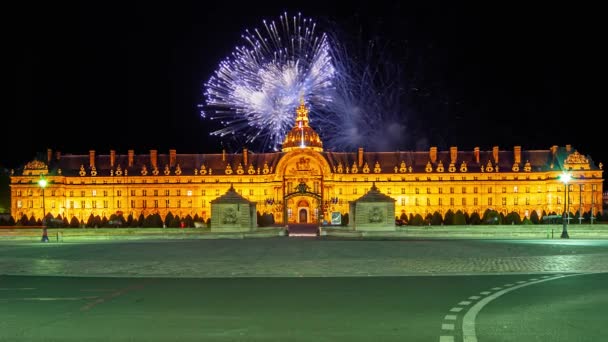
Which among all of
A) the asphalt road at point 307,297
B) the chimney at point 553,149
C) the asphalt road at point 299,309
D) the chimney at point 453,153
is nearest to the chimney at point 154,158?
the chimney at point 453,153

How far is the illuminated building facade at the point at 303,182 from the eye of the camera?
11000 cm

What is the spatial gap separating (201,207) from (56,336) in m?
103

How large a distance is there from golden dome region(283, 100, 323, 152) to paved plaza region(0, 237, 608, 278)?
77.8 m

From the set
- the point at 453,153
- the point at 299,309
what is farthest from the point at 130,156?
the point at 299,309

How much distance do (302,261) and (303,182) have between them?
84.2 meters

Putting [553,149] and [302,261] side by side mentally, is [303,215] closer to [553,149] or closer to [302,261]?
[553,149]

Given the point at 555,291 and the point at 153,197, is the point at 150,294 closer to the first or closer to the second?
the point at 555,291

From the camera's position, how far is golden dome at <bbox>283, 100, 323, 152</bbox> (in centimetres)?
11031

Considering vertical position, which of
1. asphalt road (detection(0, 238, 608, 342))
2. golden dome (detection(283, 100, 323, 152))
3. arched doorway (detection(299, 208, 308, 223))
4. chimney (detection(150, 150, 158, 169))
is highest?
golden dome (detection(283, 100, 323, 152))

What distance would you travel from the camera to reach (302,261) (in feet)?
81.6

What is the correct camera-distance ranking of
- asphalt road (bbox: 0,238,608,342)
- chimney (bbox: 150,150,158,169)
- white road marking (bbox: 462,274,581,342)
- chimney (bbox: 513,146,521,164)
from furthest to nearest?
chimney (bbox: 150,150,158,169) < chimney (bbox: 513,146,521,164) < asphalt road (bbox: 0,238,608,342) < white road marking (bbox: 462,274,581,342)

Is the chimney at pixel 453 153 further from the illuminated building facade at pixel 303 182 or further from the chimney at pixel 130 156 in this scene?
the chimney at pixel 130 156

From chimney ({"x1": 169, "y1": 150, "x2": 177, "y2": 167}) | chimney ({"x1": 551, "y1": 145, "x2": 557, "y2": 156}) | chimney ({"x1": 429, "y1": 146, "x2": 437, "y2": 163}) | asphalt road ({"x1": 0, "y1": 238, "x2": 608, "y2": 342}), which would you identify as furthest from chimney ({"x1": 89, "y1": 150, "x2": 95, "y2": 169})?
asphalt road ({"x1": 0, "y1": 238, "x2": 608, "y2": 342})

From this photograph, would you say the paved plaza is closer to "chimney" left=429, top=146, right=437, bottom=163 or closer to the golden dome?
A: the golden dome
